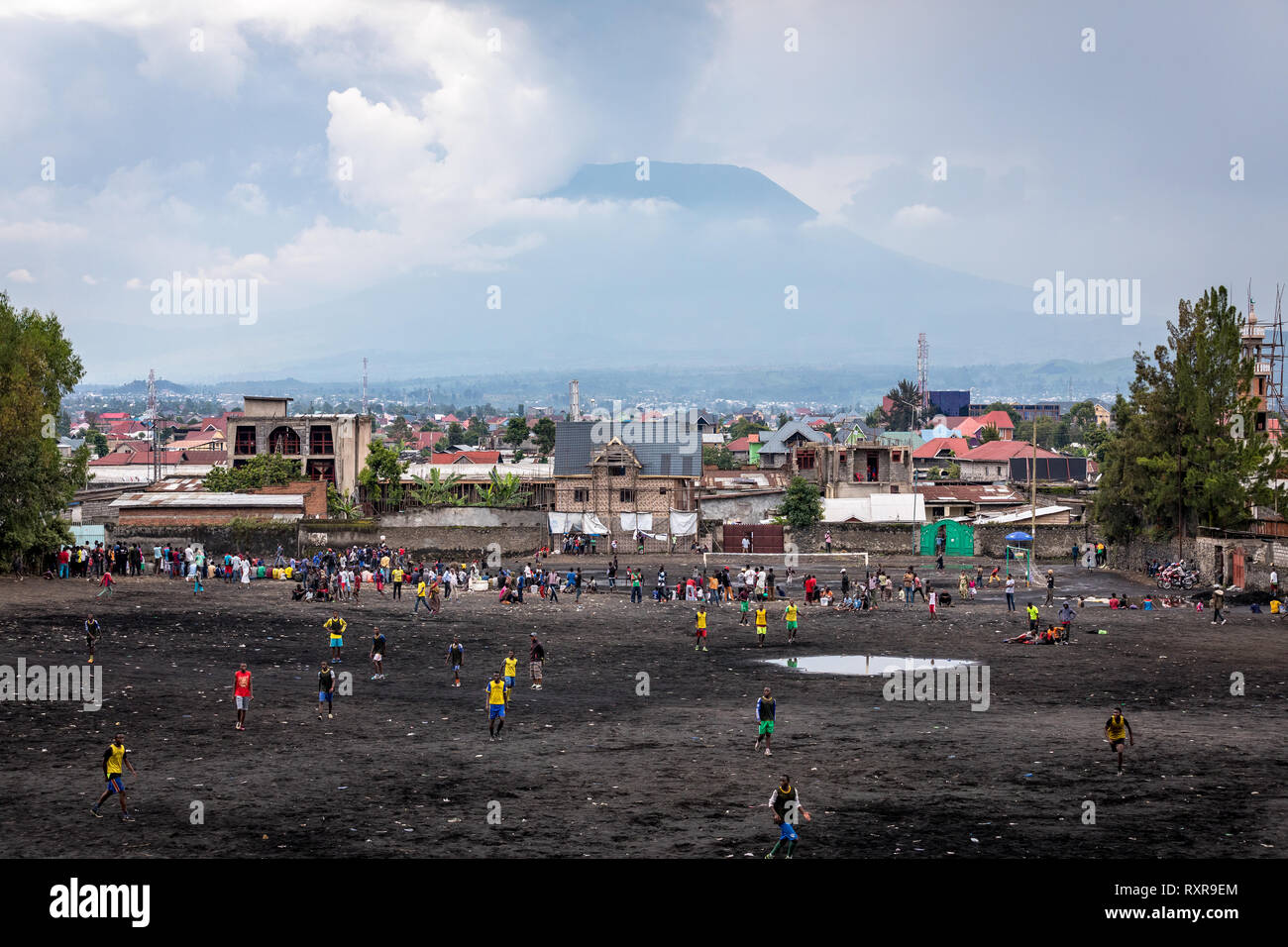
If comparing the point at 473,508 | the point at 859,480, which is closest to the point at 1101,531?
the point at 859,480

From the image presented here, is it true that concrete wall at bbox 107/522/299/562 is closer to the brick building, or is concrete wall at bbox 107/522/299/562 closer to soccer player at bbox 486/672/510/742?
the brick building

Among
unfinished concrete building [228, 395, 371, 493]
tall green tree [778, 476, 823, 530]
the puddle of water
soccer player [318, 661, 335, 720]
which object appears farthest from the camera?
unfinished concrete building [228, 395, 371, 493]

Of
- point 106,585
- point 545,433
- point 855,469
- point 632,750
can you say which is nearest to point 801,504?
point 855,469

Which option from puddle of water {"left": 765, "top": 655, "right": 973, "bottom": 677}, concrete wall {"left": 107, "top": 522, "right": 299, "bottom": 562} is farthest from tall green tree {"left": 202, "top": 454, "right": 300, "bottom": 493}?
puddle of water {"left": 765, "top": 655, "right": 973, "bottom": 677}

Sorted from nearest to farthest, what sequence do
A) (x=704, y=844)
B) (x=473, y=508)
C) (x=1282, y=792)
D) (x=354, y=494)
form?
1. (x=704, y=844)
2. (x=1282, y=792)
3. (x=473, y=508)
4. (x=354, y=494)

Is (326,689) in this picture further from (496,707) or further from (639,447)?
(639,447)
